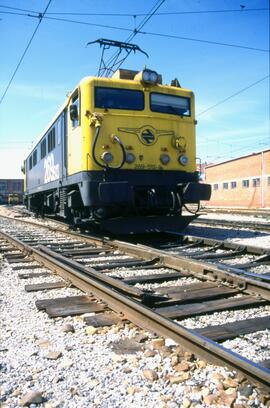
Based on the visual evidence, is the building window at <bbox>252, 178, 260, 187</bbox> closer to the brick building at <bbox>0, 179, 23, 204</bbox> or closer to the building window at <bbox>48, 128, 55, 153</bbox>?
the building window at <bbox>48, 128, 55, 153</bbox>

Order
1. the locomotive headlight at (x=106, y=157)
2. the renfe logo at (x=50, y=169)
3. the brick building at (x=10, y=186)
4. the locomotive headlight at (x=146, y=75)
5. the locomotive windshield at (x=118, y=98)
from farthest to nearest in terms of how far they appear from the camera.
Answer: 1. the brick building at (x=10, y=186)
2. the renfe logo at (x=50, y=169)
3. the locomotive headlight at (x=146, y=75)
4. the locomotive windshield at (x=118, y=98)
5. the locomotive headlight at (x=106, y=157)

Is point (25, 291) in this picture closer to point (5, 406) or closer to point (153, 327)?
point (153, 327)

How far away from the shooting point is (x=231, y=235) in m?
10.1

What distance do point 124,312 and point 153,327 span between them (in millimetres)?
435

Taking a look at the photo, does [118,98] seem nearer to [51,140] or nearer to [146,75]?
[146,75]

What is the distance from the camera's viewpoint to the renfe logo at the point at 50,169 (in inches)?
429

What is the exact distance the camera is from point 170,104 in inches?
359

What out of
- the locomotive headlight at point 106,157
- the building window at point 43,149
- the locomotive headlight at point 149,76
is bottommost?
the locomotive headlight at point 106,157

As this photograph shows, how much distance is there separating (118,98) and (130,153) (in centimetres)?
125

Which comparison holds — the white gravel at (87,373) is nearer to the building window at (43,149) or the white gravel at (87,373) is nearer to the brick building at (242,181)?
the building window at (43,149)

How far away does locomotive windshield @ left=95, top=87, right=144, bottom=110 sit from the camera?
27.4 ft

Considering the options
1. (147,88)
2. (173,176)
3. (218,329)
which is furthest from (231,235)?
(218,329)

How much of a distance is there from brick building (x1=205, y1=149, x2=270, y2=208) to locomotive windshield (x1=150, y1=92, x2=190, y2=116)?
24.3 metres

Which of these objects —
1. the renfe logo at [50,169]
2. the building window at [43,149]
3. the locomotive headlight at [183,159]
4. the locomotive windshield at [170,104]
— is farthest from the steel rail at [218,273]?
the building window at [43,149]
